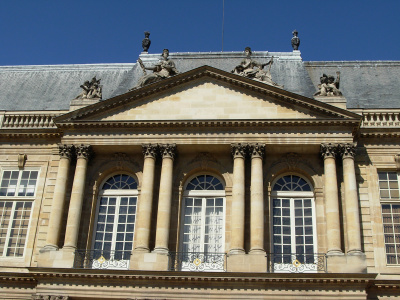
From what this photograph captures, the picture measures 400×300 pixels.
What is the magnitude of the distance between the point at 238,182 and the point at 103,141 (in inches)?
213

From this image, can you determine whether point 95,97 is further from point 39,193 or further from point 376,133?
point 376,133

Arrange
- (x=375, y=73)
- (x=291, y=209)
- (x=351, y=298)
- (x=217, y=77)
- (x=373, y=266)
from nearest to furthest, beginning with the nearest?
(x=351, y=298) < (x=373, y=266) < (x=291, y=209) < (x=217, y=77) < (x=375, y=73)

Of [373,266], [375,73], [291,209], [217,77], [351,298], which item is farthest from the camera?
[375,73]

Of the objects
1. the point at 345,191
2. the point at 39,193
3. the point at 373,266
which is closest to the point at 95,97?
the point at 39,193

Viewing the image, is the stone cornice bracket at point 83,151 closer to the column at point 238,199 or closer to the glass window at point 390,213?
the column at point 238,199

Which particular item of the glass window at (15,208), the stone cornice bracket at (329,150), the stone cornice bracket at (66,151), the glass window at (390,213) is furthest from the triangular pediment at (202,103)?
the glass window at (390,213)

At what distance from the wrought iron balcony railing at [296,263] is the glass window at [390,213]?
2.55m

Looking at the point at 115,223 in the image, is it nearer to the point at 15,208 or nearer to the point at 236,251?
the point at 15,208

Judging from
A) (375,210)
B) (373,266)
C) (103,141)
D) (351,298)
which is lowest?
(351,298)

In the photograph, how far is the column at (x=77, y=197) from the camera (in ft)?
69.5

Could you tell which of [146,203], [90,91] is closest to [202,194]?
[146,203]

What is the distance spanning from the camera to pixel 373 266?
67.9ft

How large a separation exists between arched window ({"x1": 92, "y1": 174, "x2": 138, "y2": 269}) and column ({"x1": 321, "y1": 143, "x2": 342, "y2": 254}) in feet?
23.0

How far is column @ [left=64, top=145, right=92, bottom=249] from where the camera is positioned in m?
21.2
